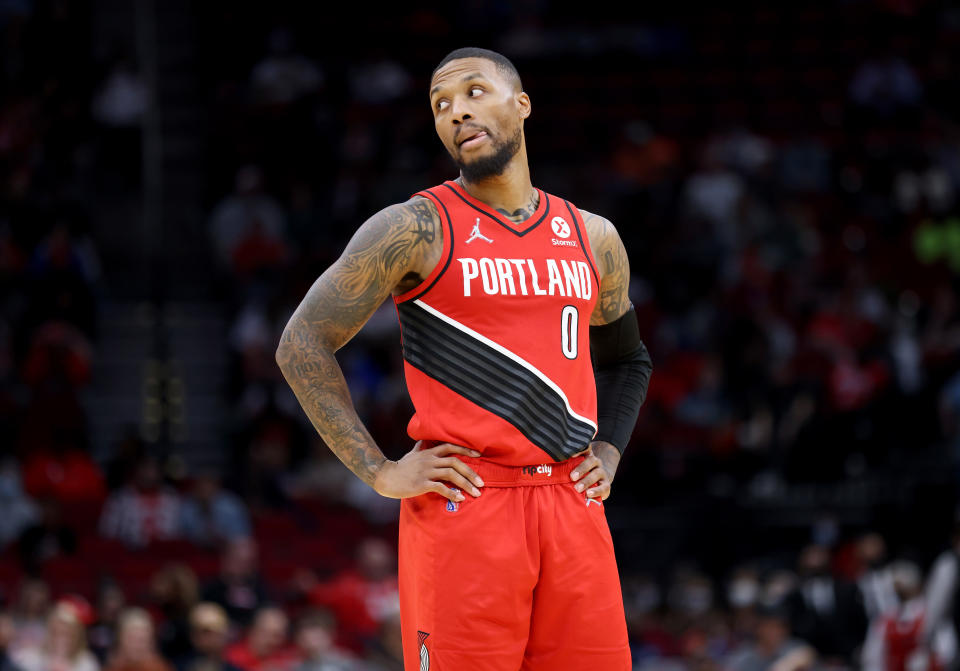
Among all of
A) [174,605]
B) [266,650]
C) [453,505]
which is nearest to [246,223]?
[174,605]

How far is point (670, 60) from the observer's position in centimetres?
1905

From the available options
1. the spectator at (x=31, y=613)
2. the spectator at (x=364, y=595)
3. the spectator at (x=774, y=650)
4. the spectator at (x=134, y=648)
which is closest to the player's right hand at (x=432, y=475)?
the spectator at (x=134, y=648)

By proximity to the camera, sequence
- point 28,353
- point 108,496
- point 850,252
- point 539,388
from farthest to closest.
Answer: point 850,252
point 28,353
point 108,496
point 539,388

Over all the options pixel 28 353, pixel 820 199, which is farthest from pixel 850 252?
Answer: pixel 28 353

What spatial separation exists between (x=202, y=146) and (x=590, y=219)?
14.0 meters

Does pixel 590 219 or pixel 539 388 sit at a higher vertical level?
pixel 590 219

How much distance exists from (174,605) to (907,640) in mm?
5918

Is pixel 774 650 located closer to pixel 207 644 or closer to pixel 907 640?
pixel 907 640

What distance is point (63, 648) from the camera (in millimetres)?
9047

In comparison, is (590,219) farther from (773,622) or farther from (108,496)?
(108,496)

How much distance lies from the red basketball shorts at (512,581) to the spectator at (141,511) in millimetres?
8940

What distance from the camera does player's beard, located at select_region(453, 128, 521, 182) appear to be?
4.13m

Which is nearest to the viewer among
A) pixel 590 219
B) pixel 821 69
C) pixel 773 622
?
pixel 590 219

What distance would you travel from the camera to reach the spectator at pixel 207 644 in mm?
9383
